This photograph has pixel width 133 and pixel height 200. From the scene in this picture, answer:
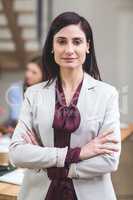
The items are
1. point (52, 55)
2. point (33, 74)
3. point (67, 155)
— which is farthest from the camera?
point (33, 74)

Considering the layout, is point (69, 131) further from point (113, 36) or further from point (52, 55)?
point (113, 36)

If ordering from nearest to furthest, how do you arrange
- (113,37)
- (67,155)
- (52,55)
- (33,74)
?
1. (67,155)
2. (52,55)
3. (33,74)
4. (113,37)

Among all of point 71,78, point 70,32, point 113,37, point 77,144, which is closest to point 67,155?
point 77,144

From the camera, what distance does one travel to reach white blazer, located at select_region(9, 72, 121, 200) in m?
1.03

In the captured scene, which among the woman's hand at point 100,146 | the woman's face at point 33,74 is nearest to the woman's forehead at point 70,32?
Result: the woman's hand at point 100,146

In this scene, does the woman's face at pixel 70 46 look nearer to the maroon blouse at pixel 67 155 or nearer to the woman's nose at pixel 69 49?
the woman's nose at pixel 69 49

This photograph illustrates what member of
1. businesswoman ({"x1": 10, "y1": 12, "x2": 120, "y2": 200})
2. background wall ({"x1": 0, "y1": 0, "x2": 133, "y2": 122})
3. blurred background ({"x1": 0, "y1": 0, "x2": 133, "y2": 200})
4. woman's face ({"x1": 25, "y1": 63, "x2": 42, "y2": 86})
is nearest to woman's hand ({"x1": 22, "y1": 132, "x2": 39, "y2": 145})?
businesswoman ({"x1": 10, "y1": 12, "x2": 120, "y2": 200})

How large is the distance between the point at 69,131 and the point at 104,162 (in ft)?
0.42

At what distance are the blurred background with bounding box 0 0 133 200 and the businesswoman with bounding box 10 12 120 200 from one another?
114 cm

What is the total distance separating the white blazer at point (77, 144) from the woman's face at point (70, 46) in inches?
2.5

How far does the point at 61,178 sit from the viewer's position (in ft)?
3.38

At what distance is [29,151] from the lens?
3.46 ft

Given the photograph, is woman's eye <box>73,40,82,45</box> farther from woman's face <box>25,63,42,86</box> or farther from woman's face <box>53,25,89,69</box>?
woman's face <box>25,63,42,86</box>

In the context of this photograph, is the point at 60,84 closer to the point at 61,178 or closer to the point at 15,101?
the point at 61,178
